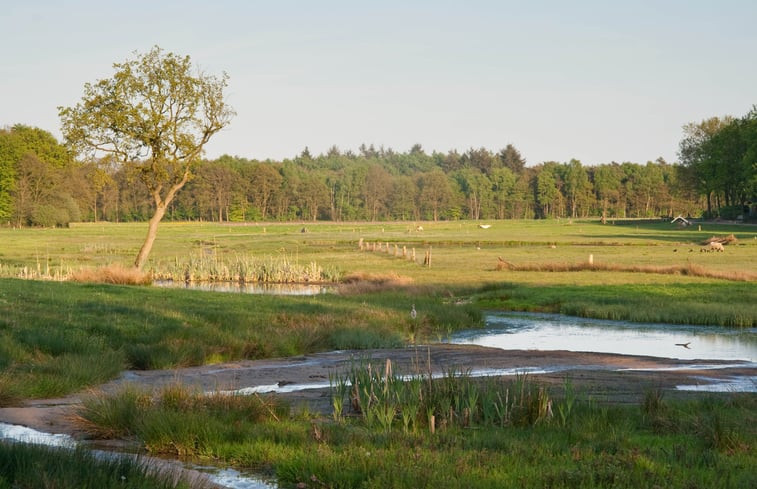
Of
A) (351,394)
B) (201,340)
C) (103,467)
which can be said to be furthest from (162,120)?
(103,467)

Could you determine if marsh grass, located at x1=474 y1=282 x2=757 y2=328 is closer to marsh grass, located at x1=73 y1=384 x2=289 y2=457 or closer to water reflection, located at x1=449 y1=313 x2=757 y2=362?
water reflection, located at x1=449 y1=313 x2=757 y2=362

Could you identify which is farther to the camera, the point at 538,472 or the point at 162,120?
the point at 162,120

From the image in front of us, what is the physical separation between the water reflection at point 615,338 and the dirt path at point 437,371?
3.30 m

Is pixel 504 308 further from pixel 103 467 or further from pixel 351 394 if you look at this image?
pixel 103 467

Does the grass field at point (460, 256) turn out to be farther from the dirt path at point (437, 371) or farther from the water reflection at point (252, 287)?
the dirt path at point (437, 371)

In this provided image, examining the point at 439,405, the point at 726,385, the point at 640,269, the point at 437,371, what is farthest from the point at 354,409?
the point at 640,269

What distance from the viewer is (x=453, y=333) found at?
30.2 meters

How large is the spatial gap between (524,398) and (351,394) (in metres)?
2.72

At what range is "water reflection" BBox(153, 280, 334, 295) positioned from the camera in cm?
4500

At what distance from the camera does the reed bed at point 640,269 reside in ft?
157

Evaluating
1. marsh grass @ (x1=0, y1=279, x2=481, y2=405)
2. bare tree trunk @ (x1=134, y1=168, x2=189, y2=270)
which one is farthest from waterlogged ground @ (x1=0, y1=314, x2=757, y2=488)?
bare tree trunk @ (x1=134, y1=168, x2=189, y2=270)

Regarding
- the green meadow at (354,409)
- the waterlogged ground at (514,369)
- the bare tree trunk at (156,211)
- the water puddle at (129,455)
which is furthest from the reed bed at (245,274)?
the water puddle at (129,455)

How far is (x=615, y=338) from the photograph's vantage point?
29.8 m

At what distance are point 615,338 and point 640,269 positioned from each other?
2455cm
